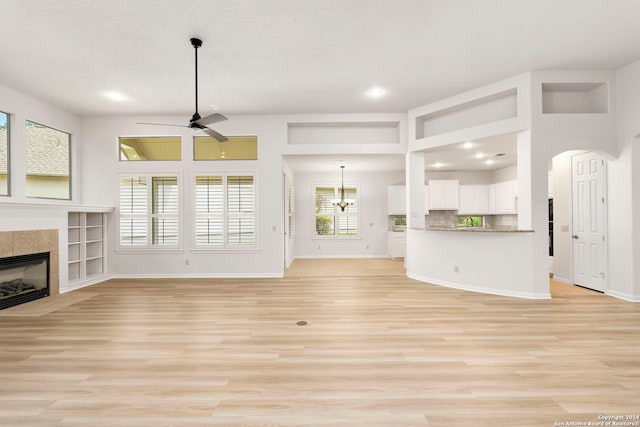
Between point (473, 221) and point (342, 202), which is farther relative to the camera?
point (473, 221)

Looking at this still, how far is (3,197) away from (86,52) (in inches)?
113

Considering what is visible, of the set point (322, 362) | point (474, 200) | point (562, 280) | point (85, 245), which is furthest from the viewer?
point (474, 200)

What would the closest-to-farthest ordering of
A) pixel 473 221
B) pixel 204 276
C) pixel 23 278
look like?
pixel 23 278
pixel 204 276
pixel 473 221

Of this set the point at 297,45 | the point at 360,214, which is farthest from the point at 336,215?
the point at 297,45

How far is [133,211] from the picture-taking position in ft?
20.5

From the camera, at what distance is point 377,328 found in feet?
10.9

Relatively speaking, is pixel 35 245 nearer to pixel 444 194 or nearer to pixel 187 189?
pixel 187 189

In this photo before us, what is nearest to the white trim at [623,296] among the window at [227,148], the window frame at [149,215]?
the window at [227,148]

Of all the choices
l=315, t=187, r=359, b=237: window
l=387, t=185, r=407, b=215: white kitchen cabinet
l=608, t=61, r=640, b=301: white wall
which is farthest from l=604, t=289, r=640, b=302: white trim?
l=315, t=187, r=359, b=237: window

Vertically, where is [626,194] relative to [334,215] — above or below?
above

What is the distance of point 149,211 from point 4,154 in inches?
88.1

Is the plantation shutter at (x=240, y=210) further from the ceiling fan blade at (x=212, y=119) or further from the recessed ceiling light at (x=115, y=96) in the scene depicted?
the ceiling fan blade at (x=212, y=119)

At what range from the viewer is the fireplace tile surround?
4.37 m

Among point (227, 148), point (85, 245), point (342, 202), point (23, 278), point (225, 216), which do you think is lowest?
point (23, 278)
